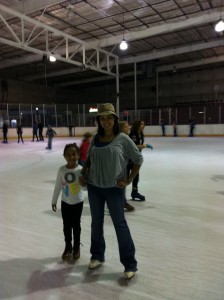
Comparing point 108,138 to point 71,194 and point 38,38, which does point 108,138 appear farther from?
point 38,38

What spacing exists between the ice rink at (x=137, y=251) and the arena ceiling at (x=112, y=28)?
26.1 ft

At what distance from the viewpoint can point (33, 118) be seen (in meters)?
22.1

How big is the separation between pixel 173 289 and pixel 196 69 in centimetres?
2565

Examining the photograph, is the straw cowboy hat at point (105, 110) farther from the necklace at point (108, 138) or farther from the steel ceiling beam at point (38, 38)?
the steel ceiling beam at point (38, 38)

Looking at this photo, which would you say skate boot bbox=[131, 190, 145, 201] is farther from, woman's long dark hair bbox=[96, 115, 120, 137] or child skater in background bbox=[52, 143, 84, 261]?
woman's long dark hair bbox=[96, 115, 120, 137]

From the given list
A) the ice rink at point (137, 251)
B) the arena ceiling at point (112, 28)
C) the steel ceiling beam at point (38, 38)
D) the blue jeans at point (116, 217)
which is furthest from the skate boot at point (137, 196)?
the steel ceiling beam at point (38, 38)

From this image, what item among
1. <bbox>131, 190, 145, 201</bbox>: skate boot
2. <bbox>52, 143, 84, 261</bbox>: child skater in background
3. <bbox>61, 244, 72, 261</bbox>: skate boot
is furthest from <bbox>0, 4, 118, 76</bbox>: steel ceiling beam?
<bbox>61, 244, 72, 261</bbox>: skate boot

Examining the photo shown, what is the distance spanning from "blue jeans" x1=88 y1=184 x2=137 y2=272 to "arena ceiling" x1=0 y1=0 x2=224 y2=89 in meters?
9.00

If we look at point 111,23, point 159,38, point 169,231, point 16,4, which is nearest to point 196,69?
point 159,38

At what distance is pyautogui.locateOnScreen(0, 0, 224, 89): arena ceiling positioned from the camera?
1100 centimetres

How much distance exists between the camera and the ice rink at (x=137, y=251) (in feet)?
6.56

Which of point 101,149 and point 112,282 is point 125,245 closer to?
point 112,282

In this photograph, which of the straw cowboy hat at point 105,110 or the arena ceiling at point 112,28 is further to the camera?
the arena ceiling at point 112,28

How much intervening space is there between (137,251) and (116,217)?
0.74m
